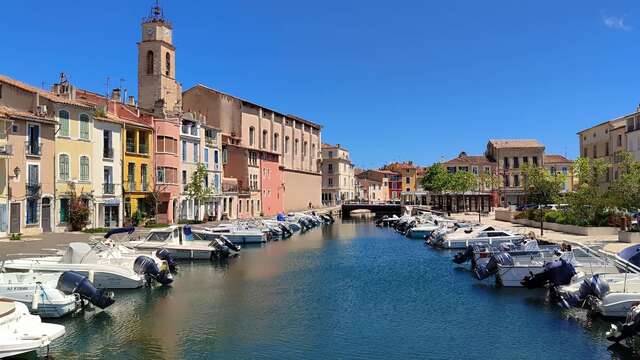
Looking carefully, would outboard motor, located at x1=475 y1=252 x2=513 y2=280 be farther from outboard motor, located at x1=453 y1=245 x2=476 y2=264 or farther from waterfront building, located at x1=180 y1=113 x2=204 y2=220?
waterfront building, located at x1=180 y1=113 x2=204 y2=220

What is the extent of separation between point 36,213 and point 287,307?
27.0 meters

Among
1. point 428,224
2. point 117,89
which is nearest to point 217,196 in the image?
point 117,89

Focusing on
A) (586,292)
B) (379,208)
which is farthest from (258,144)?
(586,292)

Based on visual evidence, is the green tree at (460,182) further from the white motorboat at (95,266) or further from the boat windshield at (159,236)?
the white motorboat at (95,266)

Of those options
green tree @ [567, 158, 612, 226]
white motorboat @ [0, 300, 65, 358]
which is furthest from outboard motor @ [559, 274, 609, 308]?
green tree @ [567, 158, 612, 226]

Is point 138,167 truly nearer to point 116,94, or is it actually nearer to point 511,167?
point 116,94

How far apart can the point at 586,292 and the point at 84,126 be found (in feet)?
131

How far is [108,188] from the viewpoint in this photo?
51.2 meters

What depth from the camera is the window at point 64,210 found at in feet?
152

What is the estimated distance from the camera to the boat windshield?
1583 inches

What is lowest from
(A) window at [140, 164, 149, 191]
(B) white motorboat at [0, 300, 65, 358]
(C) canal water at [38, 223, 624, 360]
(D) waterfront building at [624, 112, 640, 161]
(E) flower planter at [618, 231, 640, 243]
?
(C) canal water at [38, 223, 624, 360]

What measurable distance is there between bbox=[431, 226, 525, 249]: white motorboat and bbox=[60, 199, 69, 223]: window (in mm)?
30418

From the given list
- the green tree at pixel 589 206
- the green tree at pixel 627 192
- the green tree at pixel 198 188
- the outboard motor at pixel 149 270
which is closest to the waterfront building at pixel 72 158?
the green tree at pixel 198 188

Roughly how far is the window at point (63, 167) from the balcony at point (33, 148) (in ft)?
7.25
